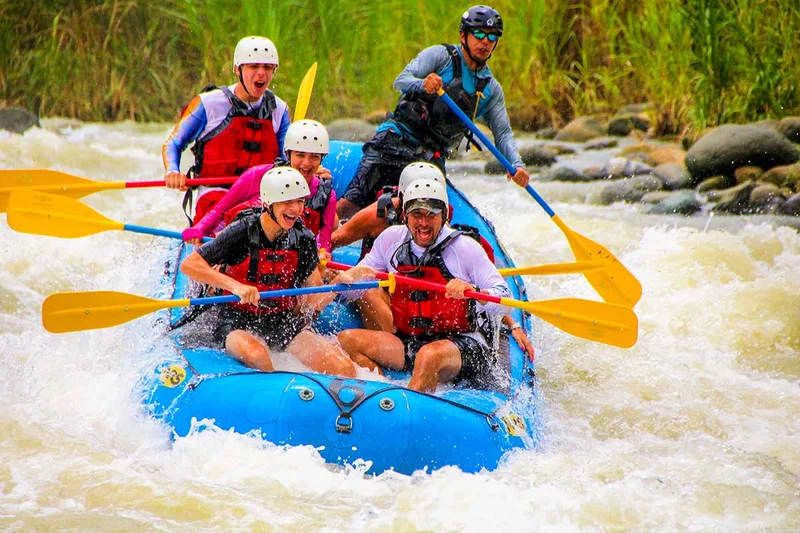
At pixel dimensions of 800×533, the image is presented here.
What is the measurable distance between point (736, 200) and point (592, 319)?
4.92 metres

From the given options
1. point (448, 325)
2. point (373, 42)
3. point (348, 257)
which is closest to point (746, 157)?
point (373, 42)

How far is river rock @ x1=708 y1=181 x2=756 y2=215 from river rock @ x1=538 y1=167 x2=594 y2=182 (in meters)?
1.45

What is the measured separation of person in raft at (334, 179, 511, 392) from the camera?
5.08 m

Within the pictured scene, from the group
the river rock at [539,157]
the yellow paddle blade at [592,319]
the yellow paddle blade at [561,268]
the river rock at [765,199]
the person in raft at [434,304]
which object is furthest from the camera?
the river rock at [539,157]

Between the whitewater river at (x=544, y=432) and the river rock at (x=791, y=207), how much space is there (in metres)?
0.45

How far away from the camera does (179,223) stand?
9.26m

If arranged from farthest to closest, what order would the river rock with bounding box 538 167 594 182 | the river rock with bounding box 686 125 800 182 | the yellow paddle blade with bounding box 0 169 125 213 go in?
the river rock with bounding box 538 167 594 182, the river rock with bounding box 686 125 800 182, the yellow paddle blade with bounding box 0 169 125 213

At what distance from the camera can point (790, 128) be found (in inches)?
402

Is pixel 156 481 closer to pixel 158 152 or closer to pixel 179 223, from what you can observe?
pixel 179 223

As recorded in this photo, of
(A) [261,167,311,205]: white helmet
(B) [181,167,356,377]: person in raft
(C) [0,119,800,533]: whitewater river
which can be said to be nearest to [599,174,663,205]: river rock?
(C) [0,119,800,533]: whitewater river

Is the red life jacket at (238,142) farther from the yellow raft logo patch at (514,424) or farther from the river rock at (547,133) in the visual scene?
the river rock at (547,133)

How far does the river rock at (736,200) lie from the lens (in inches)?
382

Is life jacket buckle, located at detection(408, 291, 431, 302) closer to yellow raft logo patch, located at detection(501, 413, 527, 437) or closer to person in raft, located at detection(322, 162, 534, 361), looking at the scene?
person in raft, located at detection(322, 162, 534, 361)

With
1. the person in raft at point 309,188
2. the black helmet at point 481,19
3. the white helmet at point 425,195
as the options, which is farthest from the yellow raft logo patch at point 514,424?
the black helmet at point 481,19
